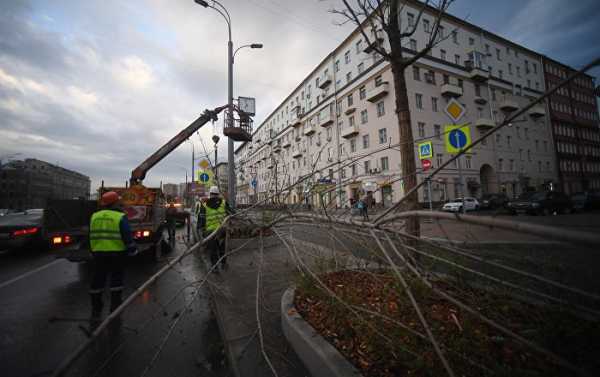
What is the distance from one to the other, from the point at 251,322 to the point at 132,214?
551 cm

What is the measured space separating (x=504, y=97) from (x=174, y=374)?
3955cm

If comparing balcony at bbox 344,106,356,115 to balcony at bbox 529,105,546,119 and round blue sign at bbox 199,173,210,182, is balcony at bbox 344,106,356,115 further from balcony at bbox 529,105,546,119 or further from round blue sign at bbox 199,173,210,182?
balcony at bbox 529,105,546,119

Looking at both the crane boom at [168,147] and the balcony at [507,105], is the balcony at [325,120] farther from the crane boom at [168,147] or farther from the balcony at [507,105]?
the crane boom at [168,147]

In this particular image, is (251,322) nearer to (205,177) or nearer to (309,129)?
(205,177)

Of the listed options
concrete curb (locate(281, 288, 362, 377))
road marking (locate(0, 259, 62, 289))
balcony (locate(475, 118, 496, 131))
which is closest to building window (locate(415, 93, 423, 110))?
balcony (locate(475, 118, 496, 131))

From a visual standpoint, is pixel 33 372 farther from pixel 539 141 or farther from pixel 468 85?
pixel 539 141

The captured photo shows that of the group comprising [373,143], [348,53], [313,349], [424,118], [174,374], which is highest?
[348,53]

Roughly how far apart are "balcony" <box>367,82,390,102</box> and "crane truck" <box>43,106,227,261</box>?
58.5 feet

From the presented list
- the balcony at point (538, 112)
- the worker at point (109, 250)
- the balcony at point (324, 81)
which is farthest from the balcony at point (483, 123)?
the worker at point (109, 250)

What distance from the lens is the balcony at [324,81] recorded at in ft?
96.6

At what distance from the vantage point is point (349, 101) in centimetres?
2622

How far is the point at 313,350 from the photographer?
1949 mm

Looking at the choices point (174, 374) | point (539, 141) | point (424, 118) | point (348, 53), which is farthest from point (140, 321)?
point (539, 141)

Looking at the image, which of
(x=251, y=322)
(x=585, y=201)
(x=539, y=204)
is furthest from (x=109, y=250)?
(x=585, y=201)
